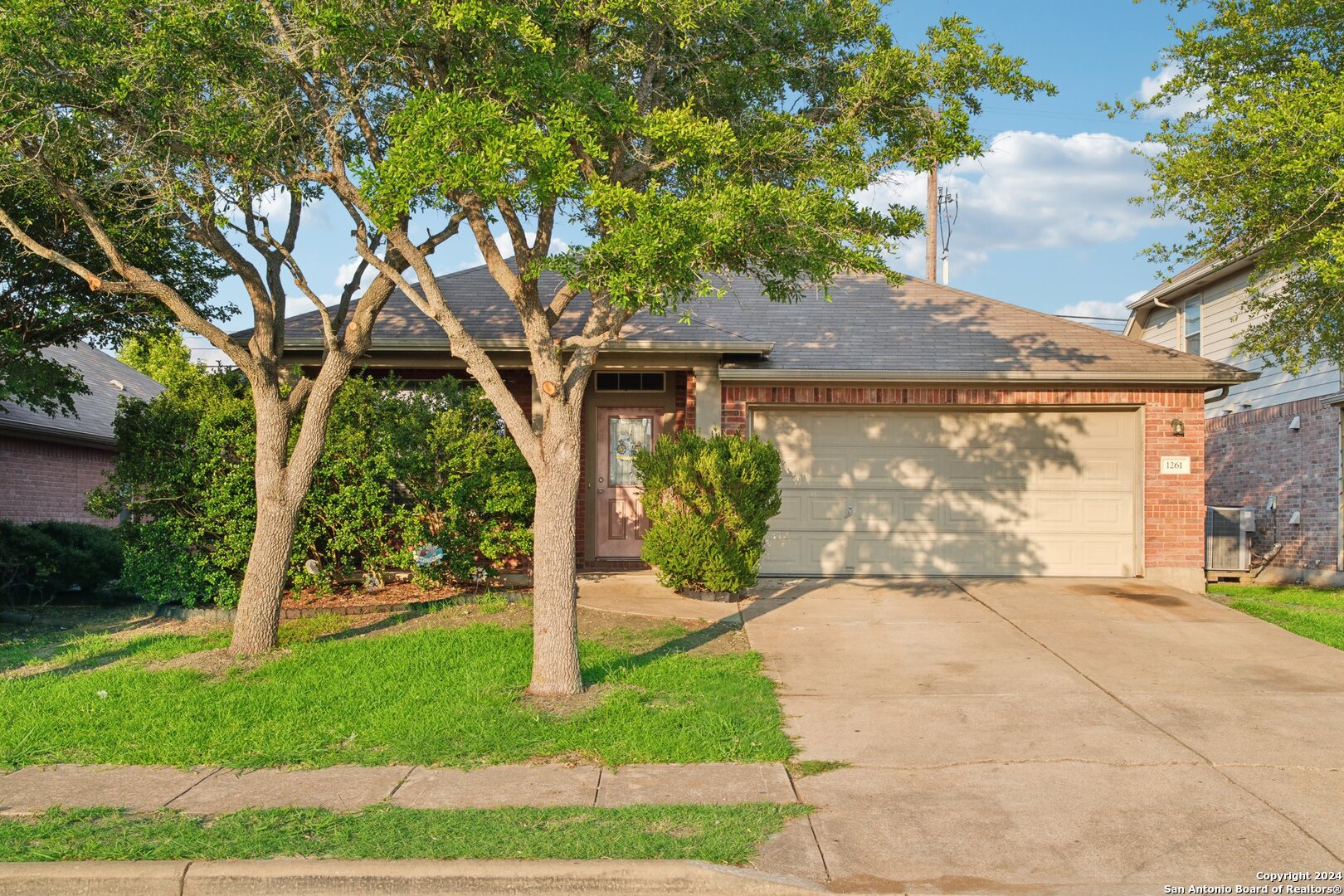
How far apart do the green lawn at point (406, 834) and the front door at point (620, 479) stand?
799 cm

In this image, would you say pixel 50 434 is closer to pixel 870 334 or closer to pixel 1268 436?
pixel 870 334

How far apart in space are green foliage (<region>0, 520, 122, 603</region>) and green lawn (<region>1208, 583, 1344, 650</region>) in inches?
500

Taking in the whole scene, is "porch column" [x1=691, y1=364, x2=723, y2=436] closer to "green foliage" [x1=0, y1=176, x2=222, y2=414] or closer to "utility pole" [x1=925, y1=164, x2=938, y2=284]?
"green foliage" [x1=0, y1=176, x2=222, y2=414]

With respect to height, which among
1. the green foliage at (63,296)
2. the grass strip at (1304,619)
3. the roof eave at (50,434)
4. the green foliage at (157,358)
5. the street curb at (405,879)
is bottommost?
the street curb at (405,879)

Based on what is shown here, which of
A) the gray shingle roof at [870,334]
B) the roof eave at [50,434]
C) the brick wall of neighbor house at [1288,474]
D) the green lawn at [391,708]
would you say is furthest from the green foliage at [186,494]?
the brick wall of neighbor house at [1288,474]

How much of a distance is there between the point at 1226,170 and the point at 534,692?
8.70m

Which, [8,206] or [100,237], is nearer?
[100,237]

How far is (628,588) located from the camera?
11.2 m

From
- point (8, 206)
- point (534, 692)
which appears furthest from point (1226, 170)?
point (8, 206)

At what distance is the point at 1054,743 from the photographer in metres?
6.27

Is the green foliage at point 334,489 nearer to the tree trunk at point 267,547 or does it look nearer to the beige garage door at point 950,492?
the tree trunk at point 267,547

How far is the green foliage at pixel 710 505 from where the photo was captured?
10258 mm

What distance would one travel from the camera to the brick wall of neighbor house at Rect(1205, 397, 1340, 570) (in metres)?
14.8

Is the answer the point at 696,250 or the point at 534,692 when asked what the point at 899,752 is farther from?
the point at 696,250
